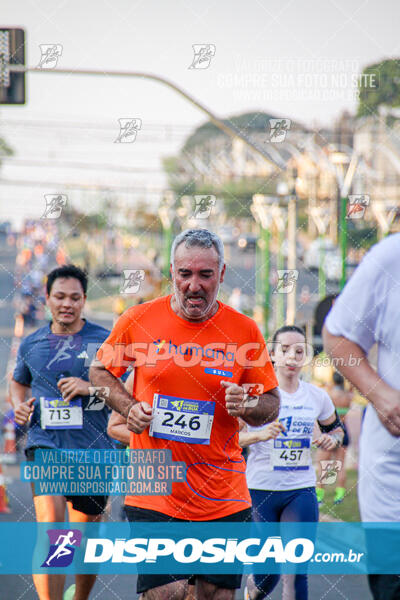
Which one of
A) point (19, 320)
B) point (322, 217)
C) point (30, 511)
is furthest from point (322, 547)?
point (19, 320)

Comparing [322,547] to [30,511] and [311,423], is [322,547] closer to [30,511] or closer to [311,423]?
[311,423]

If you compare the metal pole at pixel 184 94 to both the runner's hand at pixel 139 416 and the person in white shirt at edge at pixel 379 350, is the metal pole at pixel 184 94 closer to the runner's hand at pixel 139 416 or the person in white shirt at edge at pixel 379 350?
the runner's hand at pixel 139 416

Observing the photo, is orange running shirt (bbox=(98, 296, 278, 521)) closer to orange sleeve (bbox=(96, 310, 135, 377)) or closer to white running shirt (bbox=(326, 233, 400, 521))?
orange sleeve (bbox=(96, 310, 135, 377))

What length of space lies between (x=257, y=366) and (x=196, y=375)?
11.5 inches

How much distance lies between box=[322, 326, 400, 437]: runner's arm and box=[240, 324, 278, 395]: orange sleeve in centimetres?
127

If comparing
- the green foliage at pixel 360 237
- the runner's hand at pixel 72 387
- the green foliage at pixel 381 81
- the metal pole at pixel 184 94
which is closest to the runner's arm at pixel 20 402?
the runner's hand at pixel 72 387

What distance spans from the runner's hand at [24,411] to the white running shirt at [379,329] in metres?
2.60

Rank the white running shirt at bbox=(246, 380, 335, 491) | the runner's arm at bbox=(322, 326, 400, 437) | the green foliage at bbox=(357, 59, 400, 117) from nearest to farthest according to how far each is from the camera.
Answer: the runner's arm at bbox=(322, 326, 400, 437)
the white running shirt at bbox=(246, 380, 335, 491)
the green foliage at bbox=(357, 59, 400, 117)

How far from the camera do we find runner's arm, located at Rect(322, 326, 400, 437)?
2365 millimetres

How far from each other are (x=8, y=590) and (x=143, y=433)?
7.33 ft

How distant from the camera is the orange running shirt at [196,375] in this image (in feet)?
11.8

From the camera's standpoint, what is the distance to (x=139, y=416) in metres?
3.51

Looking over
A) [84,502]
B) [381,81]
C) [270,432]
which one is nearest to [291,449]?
[270,432]

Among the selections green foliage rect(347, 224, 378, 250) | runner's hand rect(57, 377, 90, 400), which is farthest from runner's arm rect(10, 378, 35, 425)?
green foliage rect(347, 224, 378, 250)
